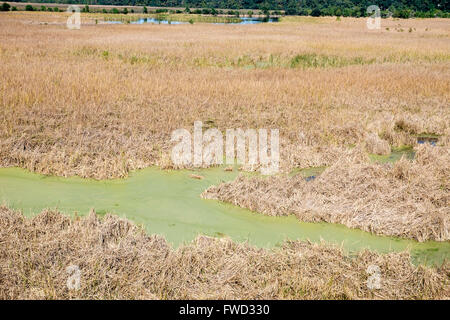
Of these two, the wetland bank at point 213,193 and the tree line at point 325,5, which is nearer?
the wetland bank at point 213,193

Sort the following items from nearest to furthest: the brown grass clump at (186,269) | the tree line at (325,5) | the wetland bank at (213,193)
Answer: the brown grass clump at (186,269) < the wetland bank at (213,193) < the tree line at (325,5)

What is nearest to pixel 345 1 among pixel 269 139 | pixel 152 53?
pixel 152 53

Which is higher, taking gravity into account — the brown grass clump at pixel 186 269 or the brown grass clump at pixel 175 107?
the brown grass clump at pixel 175 107

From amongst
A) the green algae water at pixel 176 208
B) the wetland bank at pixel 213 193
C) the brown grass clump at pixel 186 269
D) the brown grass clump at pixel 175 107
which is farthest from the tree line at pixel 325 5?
the brown grass clump at pixel 186 269

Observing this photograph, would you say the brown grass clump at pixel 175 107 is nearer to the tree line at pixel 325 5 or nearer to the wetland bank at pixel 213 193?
the wetland bank at pixel 213 193

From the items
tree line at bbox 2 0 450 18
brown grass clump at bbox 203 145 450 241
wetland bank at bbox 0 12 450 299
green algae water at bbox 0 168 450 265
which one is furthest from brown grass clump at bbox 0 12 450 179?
tree line at bbox 2 0 450 18
